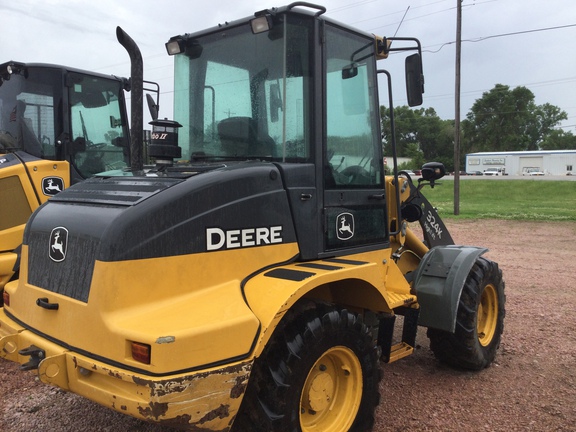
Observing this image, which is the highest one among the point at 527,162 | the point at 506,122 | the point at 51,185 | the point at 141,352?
the point at 506,122

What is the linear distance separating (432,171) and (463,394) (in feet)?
6.38

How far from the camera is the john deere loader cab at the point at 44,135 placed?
215 inches

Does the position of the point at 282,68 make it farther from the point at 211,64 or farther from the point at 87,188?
the point at 87,188

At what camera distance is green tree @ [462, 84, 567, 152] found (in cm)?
8794

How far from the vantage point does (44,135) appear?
5.90 meters

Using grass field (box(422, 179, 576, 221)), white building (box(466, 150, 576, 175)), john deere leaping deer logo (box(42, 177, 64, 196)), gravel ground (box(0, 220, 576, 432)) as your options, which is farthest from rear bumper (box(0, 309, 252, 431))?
white building (box(466, 150, 576, 175))

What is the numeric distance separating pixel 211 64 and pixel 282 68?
70 cm

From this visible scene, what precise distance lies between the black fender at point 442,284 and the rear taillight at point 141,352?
8.62 feet

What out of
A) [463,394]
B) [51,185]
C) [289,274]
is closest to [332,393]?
[289,274]

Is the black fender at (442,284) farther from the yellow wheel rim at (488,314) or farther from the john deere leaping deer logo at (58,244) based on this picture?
the john deere leaping deer logo at (58,244)

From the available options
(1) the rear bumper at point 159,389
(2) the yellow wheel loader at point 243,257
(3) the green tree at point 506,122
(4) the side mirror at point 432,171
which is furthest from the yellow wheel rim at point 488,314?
(3) the green tree at point 506,122

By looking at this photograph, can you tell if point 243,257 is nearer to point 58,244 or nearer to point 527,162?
point 58,244

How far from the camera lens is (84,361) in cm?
246

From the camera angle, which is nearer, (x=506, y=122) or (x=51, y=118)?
(x=51, y=118)
